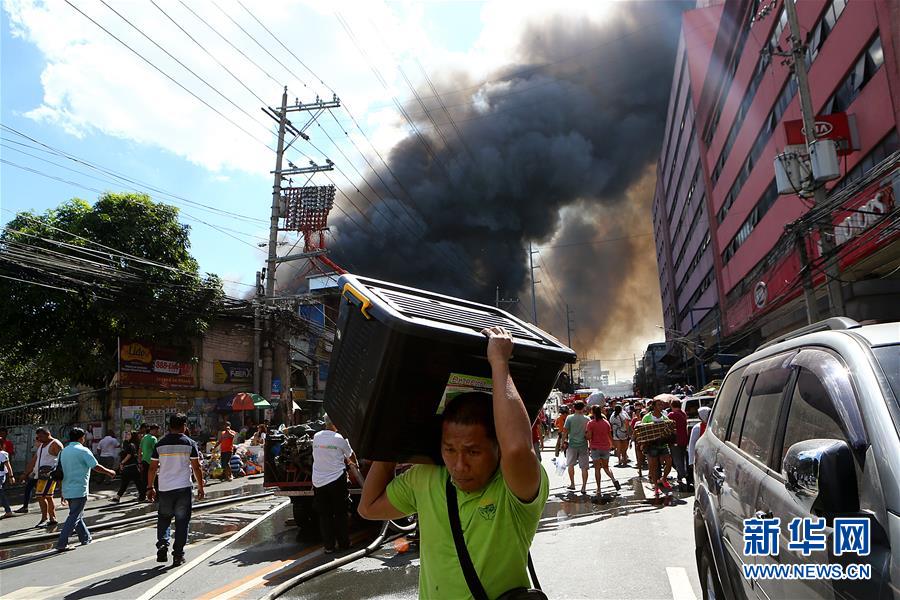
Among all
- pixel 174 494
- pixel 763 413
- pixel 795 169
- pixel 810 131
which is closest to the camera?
pixel 763 413

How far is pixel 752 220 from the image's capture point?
82.6ft

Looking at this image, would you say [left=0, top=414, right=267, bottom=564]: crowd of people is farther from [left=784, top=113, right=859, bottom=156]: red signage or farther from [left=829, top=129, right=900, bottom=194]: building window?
[left=784, top=113, right=859, bottom=156]: red signage

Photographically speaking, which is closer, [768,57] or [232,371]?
[768,57]

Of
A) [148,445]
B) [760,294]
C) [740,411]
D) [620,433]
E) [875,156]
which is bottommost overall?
[620,433]

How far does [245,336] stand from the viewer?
22.0 meters

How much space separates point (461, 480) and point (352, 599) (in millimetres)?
3186

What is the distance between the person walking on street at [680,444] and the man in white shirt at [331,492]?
5.93m

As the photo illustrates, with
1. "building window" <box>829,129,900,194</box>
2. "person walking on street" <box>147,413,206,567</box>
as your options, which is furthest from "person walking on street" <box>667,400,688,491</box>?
"person walking on street" <box>147,413,206,567</box>

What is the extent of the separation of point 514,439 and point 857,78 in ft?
55.4

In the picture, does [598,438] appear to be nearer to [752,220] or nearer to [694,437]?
[694,437]

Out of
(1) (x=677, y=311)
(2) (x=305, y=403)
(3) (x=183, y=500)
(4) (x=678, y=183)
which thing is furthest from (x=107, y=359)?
(1) (x=677, y=311)

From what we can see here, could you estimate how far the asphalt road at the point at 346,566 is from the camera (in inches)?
181

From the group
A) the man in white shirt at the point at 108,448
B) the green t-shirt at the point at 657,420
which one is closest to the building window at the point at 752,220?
the green t-shirt at the point at 657,420

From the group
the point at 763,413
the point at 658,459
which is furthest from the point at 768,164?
the point at 763,413
